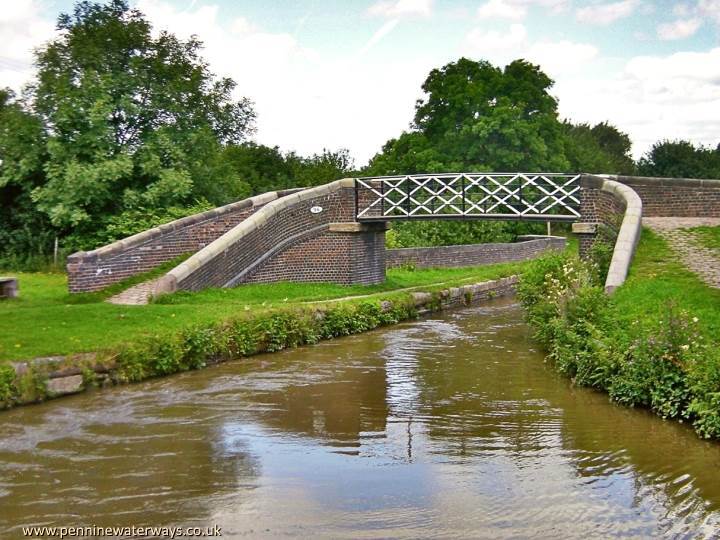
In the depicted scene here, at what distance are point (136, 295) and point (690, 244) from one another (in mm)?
11052

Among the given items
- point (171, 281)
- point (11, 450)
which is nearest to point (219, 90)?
point (171, 281)

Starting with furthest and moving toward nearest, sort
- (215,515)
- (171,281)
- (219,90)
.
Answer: (219,90) → (171,281) → (215,515)

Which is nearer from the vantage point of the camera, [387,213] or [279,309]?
[279,309]

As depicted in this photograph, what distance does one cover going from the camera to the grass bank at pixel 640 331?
9.98 metres

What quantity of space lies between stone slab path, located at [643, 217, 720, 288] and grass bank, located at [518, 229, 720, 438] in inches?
9.8

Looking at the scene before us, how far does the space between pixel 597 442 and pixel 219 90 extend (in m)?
19.7

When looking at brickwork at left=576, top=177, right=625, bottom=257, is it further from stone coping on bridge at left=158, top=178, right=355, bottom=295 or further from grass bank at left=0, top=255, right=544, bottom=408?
stone coping on bridge at left=158, top=178, right=355, bottom=295

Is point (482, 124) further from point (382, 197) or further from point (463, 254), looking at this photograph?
point (382, 197)

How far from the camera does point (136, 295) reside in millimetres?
17875

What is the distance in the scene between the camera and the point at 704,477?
8.27 metres

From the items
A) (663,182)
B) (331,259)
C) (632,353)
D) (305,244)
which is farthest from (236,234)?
(632,353)

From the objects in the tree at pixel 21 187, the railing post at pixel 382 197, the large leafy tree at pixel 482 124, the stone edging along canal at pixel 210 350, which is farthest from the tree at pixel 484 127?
the tree at pixel 21 187

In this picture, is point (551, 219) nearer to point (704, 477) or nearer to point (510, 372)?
point (510, 372)

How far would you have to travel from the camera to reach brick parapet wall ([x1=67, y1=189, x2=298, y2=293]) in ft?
59.3
